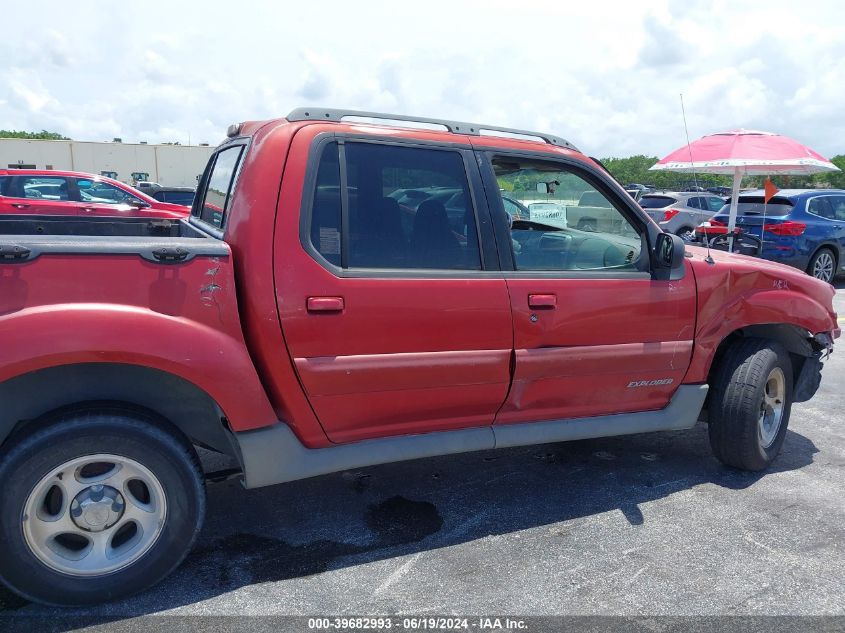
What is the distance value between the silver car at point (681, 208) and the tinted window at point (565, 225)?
13505 mm

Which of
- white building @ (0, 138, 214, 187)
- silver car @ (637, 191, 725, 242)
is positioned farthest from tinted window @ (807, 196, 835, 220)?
white building @ (0, 138, 214, 187)

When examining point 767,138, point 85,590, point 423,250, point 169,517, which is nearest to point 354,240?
point 423,250

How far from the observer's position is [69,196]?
38.5 feet

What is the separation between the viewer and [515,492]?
395 centimetres

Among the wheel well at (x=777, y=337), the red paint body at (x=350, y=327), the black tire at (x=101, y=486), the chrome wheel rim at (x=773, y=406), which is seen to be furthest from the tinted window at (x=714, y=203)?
the black tire at (x=101, y=486)

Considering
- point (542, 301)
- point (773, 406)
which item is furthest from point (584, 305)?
point (773, 406)

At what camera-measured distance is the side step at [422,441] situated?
2977 mm

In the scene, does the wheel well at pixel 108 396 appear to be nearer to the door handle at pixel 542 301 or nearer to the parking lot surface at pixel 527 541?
the parking lot surface at pixel 527 541

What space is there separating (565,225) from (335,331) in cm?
143

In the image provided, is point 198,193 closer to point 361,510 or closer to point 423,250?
point 423,250

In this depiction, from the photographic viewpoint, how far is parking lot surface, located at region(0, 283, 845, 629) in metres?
2.91

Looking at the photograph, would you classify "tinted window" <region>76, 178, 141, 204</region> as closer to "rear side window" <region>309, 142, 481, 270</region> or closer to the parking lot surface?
the parking lot surface

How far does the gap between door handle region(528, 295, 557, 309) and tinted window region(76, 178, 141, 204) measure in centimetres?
1017

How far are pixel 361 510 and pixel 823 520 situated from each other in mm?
2337
